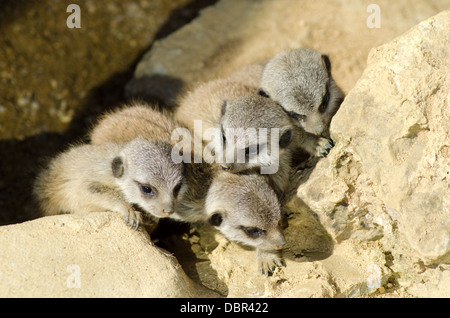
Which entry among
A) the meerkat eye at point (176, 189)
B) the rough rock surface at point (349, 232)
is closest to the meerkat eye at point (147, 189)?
the meerkat eye at point (176, 189)

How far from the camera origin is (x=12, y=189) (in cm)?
543

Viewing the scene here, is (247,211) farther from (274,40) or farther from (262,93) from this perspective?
(274,40)

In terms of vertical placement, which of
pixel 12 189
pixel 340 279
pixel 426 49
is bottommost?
pixel 12 189

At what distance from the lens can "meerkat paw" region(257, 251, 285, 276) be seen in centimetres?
366

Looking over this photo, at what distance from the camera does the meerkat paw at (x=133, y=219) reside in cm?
374

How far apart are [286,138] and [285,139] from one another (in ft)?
0.04

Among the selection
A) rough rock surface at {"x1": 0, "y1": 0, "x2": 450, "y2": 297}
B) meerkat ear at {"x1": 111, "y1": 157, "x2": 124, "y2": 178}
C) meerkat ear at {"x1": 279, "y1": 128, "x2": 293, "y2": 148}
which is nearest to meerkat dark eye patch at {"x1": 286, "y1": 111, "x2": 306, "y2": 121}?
meerkat ear at {"x1": 279, "y1": 128, "x2": 293, "y2": 148}

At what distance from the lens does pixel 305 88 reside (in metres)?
3.90

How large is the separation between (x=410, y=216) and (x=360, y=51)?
311cm

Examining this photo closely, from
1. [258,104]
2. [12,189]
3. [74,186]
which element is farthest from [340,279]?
[12,189]

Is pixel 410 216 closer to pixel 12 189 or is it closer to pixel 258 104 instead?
pixel 258 104

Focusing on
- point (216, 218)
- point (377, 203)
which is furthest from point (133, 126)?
point (377, 203)

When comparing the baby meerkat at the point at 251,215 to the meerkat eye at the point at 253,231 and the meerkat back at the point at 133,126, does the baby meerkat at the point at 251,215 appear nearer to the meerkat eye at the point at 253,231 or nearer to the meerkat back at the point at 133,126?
the meerkat eye at the point at 253,231

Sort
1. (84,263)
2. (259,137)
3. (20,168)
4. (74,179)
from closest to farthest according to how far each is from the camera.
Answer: (84,263) < (259,137) < (74,179) < (20,168)
